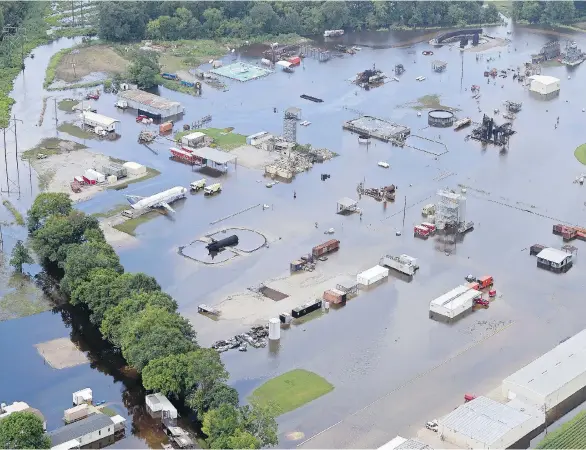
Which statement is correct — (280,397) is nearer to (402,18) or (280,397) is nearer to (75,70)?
(75,70)

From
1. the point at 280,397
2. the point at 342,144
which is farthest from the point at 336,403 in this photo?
the point at 342,144

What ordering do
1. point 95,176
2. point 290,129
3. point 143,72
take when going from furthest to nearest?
point 143,72 → point 290,129 → point 95,176

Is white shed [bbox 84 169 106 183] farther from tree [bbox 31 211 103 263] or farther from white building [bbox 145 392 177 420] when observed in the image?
white building [bbox 145 392 177 420]

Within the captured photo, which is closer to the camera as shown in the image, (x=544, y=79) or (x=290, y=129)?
(x=290, y=129)

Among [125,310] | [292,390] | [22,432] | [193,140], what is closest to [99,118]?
[193,140]

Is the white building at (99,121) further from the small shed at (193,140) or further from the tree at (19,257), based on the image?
the tree at (19,257)

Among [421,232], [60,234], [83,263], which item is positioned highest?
[83,263]

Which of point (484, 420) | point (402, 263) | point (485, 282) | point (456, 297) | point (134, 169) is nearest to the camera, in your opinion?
point (484, 420)

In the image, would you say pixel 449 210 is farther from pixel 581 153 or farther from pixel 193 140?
pixel 193 140
